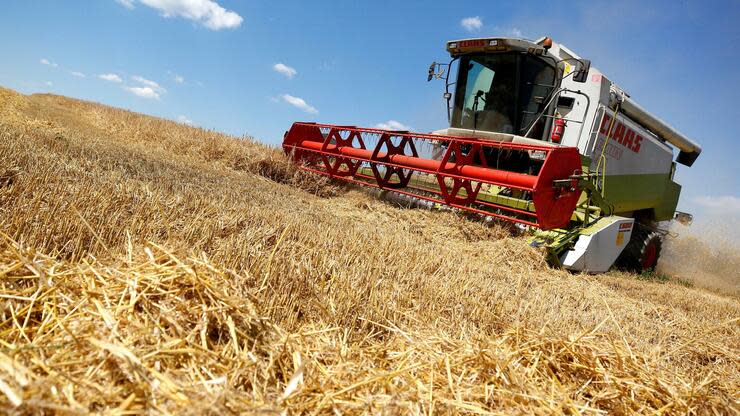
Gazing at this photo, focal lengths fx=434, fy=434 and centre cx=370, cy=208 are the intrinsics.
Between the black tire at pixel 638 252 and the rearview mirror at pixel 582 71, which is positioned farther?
the black tire at pixel 638 252

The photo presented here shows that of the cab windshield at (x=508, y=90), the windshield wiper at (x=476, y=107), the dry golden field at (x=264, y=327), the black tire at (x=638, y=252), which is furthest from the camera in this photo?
the windshield wiper at (x=476, y=107)

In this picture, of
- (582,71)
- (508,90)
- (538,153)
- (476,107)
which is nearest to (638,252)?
(538,153)

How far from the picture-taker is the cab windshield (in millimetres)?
6086

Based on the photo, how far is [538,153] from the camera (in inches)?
225

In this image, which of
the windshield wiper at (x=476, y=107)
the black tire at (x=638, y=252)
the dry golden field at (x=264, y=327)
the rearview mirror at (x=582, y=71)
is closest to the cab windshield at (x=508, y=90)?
the windshield wiper at (x=476, y=107)

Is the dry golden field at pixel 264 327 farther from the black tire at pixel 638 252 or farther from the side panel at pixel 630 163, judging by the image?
the side panel at pixel 630 163

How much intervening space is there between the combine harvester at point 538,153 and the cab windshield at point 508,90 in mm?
14

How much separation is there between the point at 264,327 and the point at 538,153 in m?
5.08

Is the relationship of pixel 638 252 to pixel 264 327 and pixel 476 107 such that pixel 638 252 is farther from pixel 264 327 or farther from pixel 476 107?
pixel 264 327

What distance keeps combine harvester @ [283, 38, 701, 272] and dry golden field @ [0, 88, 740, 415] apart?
1.87 m

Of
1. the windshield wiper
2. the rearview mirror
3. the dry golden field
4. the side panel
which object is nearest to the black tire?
the side panel

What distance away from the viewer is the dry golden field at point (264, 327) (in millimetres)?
1124

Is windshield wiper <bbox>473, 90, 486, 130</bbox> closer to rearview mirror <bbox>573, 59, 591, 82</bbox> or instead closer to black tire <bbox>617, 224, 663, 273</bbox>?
rearview mirror <bbox>573, 59, 591, 82</bbox>

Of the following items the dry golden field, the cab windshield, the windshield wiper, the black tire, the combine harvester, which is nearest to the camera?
the dry golden field
